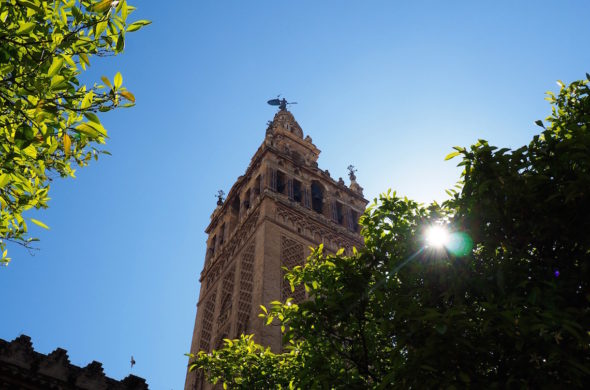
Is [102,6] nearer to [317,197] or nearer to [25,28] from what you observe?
[25,28]

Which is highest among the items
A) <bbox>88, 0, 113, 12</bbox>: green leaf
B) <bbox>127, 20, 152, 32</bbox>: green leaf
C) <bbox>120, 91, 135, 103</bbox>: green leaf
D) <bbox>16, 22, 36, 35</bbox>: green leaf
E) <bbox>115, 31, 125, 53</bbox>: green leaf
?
<bbox>115, 31, 125, 53</bbox>: green leaf

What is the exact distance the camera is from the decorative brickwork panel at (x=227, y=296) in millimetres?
28016

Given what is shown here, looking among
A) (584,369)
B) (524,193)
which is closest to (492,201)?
(524,193)

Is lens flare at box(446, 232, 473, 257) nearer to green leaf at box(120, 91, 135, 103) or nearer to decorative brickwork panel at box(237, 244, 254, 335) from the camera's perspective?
green leaf at box(120, 91, 135, 103)

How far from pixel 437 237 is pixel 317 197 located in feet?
92.0

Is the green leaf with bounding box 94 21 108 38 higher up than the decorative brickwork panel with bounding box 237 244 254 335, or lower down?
lower down

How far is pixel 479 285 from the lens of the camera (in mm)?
7371

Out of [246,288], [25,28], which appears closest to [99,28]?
[25,28]

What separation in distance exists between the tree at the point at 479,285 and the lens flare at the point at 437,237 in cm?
6

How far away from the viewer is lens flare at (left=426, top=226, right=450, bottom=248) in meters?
8.22

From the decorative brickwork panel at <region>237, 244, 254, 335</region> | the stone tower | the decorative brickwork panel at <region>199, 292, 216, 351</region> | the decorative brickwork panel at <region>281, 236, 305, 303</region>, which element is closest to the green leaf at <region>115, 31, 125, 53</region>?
the stone tower

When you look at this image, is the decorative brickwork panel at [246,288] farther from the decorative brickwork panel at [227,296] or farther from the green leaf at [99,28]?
the green leaf at [99,28]

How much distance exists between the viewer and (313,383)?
326 inches

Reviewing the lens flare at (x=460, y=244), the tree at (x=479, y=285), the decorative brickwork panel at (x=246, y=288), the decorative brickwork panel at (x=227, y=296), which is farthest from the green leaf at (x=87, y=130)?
the decorative brickwork panel at (x=227, y=296)
